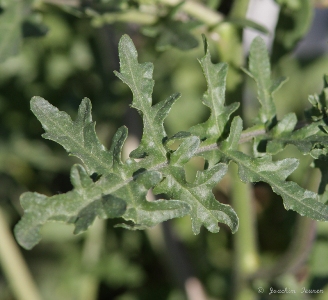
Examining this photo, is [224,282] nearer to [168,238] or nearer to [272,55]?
[168,238]

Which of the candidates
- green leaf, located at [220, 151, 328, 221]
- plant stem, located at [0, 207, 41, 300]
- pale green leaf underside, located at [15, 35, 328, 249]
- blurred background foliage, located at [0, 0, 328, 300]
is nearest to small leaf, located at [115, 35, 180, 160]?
pale green leaf underside, located at [15, 35, 328, 249]

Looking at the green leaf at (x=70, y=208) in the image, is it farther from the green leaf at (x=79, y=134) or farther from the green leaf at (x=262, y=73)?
the green leaf at (x=262, y=73)

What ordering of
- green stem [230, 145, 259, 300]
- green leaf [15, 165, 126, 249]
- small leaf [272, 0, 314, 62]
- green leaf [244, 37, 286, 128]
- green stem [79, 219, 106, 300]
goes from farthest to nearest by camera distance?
green stem [79, 219, 106, 300] → green stem [230, 145, 259, 300] → small leaf [272, 0, 314, 62] → green leaf [244, 37, 286, 128] → green leaf [15, 165, 126, 249]

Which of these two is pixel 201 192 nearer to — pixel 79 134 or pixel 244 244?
pixel 79 134

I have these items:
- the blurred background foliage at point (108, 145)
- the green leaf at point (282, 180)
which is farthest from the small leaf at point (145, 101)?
the blurred background foliage at point (108, 145)

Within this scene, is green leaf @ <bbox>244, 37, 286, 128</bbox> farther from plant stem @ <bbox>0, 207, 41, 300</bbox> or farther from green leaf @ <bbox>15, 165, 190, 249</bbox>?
plant stem @ <bbox>0, 207, 41, 300</bbox>

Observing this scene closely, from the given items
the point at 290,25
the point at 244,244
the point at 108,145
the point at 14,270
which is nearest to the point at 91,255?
the point at 14,270
